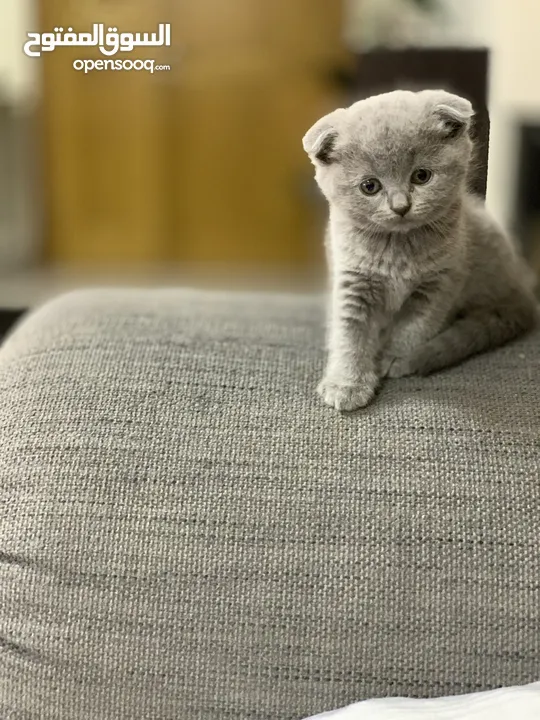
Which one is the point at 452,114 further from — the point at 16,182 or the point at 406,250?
the point at 16,182

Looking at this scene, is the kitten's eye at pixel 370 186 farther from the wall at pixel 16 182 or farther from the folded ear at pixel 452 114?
the wall at pixel 16 182

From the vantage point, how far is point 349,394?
738mm

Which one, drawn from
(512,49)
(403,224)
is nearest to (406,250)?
(403,224)

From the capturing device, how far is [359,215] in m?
0.69

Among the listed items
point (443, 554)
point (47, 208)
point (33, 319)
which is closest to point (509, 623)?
point (443, 554)

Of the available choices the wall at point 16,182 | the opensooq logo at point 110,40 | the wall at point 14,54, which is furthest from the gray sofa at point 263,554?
the wall at point 16,182

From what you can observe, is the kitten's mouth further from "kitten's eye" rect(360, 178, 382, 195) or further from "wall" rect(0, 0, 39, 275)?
"wall" rect(0, 0, 39, 275)

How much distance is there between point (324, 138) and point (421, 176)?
10 centimetres

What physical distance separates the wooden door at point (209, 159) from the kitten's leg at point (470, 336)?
182 centimetres

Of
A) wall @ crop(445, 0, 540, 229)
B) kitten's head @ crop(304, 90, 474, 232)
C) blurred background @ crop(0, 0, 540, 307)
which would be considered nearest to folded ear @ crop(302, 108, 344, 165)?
kitten's head @ crop(304, 90, 474, 232)

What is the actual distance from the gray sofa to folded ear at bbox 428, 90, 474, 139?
10.5 inches

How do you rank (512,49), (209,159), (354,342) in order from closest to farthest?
(354,342) < (512,49) < (209,159)

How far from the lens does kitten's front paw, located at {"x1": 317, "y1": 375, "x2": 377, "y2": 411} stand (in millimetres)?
735

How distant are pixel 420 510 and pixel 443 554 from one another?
4 centimetres
